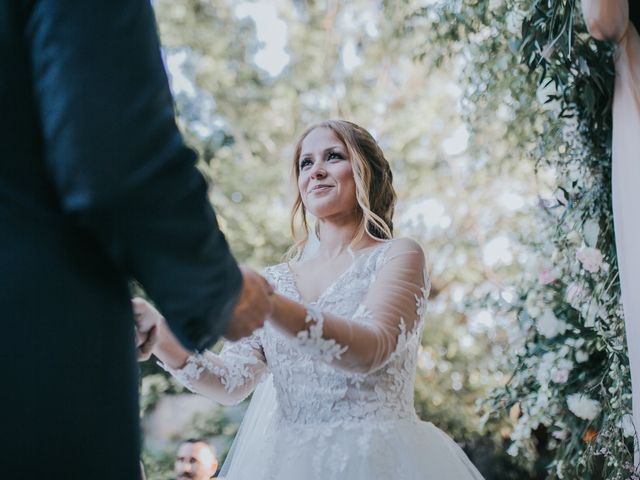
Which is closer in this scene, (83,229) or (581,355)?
(83,229)

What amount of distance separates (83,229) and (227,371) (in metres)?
1.35

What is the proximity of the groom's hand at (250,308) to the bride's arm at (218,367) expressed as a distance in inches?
28.7

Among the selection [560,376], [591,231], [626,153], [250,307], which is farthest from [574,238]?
[250,307]

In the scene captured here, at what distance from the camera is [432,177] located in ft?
29.9

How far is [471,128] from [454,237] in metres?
4.70

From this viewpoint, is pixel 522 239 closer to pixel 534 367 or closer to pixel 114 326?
pixel 534 367

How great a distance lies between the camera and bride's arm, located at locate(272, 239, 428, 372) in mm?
1493

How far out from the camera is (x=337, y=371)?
1951 mm

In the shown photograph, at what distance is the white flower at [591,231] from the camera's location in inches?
128

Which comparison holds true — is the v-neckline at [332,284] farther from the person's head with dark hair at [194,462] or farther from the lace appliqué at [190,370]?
the person's head with dark hair at [194,462]

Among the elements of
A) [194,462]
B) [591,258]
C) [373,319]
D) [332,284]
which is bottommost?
[194,462]

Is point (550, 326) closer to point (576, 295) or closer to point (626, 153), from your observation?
point (576, 295)

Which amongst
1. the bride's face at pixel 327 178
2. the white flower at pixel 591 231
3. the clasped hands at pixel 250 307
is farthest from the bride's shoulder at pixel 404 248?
the white flower at pixel 591 231

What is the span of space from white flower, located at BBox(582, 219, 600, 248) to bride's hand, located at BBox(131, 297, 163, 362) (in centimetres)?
206
